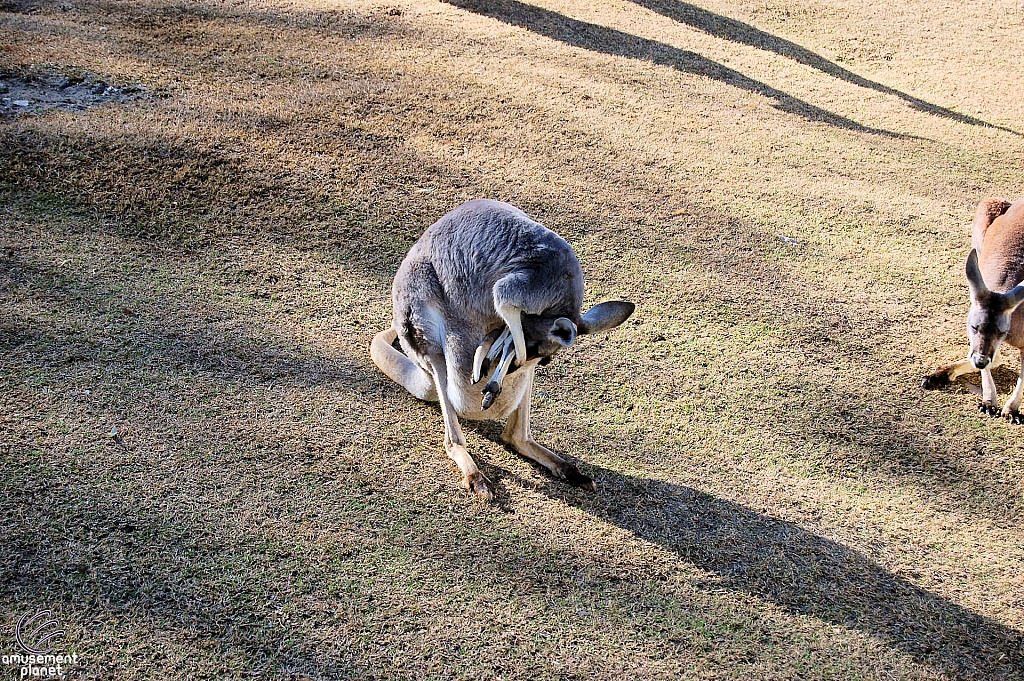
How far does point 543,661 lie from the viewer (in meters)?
3.23

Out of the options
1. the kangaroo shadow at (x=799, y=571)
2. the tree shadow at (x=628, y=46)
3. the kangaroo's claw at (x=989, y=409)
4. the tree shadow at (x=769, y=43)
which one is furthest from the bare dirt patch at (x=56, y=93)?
the kangaroo's claw at (x=989, y=409)

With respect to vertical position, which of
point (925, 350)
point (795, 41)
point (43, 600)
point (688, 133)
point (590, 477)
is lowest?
point (43, 600)

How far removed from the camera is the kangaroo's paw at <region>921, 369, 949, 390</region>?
4820 mm

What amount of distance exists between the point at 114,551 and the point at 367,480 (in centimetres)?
103

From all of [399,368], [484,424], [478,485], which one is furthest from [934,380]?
[399,368]

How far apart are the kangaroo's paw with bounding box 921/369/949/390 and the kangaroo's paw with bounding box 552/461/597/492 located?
6.79ft

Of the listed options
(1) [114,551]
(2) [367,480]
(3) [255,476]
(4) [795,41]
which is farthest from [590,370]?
(4) [795,41]

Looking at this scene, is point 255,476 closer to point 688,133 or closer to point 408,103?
point 408,103

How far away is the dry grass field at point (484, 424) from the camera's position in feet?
11.0

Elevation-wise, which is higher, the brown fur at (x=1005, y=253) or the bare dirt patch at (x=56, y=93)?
the brown fur at (x=1005, y=253)

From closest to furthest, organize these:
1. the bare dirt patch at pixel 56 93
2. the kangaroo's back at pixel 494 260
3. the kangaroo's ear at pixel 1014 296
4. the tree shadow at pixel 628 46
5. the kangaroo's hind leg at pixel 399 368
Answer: the kangaroo's back at pixel 494 260, the kangaroo's hind leg at pixel 399 368, the kangaroo's ear at pixel 1014 296, the bare dirt patch at pixel 56 93, the tree shadow at pixel 628 46

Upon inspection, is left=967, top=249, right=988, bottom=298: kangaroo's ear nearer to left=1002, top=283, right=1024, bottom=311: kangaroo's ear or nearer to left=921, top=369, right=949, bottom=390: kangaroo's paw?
left=1002, top=283, right=1024, bottom=311: kangaroo's ear

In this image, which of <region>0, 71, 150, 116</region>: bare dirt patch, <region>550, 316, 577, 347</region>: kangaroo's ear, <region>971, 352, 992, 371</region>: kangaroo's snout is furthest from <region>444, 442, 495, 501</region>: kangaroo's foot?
<region>0, 71, 150, 116</region>: bare dirt patch

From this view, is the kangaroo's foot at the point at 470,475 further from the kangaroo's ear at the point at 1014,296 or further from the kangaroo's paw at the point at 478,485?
the kangaroo's ear at the point at 1014,296
